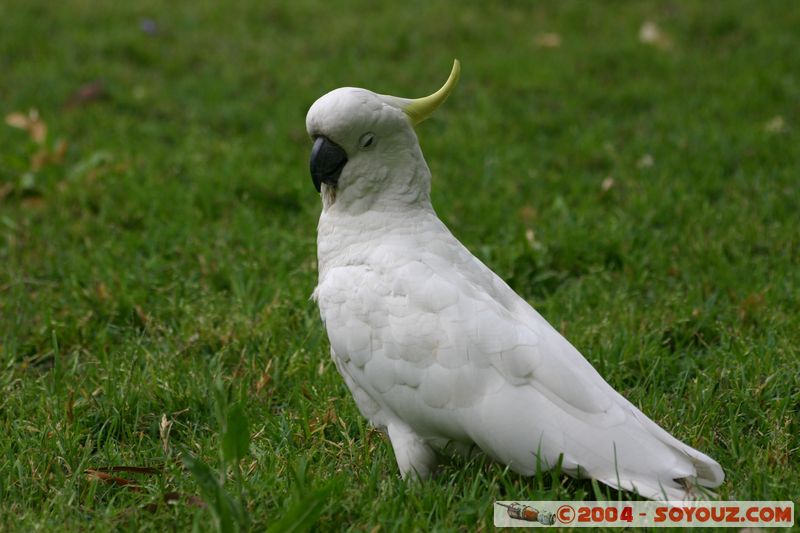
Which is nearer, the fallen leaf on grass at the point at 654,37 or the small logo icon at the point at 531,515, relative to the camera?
the small logo icon at the point at 531,515

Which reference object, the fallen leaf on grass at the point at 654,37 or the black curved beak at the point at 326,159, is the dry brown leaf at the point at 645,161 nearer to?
the fallen leaf on grass at the point at 654,37

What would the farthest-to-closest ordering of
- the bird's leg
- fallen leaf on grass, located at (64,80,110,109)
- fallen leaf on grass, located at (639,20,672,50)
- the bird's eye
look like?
fallen leaf on grass, located at (639,20,672,50) < fallen leaf on grass, located at (64,80,110,109) < the bird's eye < the bird's leg

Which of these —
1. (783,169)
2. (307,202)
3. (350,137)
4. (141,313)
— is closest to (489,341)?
(350,137)

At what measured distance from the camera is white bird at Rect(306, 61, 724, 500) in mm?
2084

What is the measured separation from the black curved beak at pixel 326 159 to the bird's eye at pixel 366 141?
0.05 m

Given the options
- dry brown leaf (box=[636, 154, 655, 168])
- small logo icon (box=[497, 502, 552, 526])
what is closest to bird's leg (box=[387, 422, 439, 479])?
small logo icon (box=[497, 502, 552, 526])

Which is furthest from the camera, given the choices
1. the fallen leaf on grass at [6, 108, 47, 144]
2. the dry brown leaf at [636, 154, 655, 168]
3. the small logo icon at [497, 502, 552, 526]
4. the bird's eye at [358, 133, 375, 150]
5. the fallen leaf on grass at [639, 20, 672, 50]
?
the fallen leaf on grass at [639, 20, 672, 50]

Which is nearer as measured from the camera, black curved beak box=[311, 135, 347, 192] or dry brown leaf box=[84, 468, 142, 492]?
dry brown leaf box=[84, 468, 142, 492]

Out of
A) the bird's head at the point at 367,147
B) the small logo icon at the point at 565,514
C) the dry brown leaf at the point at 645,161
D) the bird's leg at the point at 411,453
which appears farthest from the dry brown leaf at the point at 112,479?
the dry brown leaf at the point at 645,161

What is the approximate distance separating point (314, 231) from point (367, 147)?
4.86ft

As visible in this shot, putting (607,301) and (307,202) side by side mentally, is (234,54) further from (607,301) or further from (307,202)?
(607,301)

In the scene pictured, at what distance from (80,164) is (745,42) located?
14.6 feet

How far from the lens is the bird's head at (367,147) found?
2334 millimetres

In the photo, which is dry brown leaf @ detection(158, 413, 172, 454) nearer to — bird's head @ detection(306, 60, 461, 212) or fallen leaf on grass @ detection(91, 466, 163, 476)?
fallen leaf on grass @ detection(91, 466, 163, 476)
